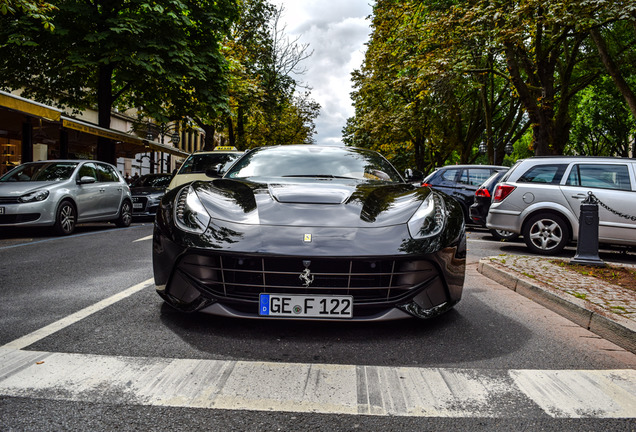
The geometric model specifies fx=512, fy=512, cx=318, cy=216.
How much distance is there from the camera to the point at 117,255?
271 inches

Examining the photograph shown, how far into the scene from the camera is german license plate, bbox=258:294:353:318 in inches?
118

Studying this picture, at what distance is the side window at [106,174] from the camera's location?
11694 mm

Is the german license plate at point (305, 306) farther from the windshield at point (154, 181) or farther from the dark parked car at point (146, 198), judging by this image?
the windshield at point (154, 181)

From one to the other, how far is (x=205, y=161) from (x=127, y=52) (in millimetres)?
4986

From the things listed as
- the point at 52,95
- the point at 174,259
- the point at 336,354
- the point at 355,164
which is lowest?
the point at 336,354

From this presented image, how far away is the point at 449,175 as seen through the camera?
13.0m

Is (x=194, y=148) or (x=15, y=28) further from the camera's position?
(x=194, y=148)

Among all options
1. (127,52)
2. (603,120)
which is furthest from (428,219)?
(603,120)

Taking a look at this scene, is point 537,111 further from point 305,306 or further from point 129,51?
point 305,306

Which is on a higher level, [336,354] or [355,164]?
[355,164]

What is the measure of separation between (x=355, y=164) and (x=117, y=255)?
12.5 ft

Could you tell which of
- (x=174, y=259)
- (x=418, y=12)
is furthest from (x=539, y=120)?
(x=174, y=259)

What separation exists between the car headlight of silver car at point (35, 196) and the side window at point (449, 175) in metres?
8.97

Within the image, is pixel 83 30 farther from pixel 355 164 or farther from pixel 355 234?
pixel 355 234
